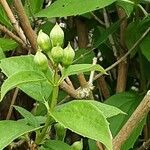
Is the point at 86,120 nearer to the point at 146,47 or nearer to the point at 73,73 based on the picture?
the point at 73,73

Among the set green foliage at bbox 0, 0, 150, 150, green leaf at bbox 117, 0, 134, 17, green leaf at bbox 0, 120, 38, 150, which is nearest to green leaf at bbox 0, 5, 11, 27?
green foliage at bbox 0, 0, 150, 150

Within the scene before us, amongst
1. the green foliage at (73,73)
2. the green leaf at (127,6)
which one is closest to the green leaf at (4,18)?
the green foliage at (73,73)

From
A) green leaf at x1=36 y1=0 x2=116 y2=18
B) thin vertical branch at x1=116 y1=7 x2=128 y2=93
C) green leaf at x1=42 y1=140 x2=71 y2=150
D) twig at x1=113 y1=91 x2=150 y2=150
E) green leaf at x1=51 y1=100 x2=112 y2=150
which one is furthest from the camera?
thin vertical branch at x1=116 y1=7 x2=128 y2=93

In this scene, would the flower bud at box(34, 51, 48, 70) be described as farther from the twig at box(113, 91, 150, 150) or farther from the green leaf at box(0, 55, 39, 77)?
the twig at box(113, 91, 150, 150)

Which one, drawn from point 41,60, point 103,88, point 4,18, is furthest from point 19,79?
point 103,88

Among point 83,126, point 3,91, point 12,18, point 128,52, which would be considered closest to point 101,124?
point 83,126

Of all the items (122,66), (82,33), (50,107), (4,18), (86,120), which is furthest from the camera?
(82,33)
